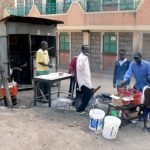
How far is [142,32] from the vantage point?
20.0 m

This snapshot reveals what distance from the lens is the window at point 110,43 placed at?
71.3 ft

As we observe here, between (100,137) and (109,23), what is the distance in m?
14.1

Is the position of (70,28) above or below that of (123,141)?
above

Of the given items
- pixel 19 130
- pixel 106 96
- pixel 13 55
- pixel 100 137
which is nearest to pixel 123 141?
pixel 100 137

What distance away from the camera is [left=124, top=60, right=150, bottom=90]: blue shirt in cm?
882

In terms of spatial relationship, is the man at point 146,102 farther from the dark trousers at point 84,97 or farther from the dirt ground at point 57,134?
the dark trousers at point 84,97

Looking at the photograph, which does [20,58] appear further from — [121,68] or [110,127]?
[110,127]

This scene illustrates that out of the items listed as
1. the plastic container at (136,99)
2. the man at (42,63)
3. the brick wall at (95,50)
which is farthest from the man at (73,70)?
the brick wall at (95,50)

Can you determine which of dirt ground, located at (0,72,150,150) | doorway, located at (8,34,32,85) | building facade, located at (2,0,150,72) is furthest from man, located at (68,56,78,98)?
building facade, located at (2,0,150,72)

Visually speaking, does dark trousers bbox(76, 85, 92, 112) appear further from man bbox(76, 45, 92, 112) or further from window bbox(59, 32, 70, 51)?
window bbox(59, 32, 70, 51)

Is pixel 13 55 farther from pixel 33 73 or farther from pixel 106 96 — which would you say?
pixel 106 96

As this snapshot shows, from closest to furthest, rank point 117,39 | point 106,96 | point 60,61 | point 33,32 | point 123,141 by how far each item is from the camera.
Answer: point 123,141 < point 106,96 < point 33,32 < point 117,39 < point 60,61

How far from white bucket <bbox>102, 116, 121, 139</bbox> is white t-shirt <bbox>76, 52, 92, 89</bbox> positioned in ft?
5.79

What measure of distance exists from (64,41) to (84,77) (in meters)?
16.4
